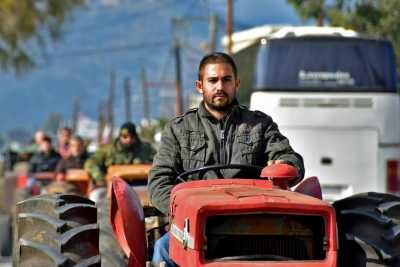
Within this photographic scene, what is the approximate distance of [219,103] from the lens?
8992 mm

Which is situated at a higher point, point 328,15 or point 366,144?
point 328,15

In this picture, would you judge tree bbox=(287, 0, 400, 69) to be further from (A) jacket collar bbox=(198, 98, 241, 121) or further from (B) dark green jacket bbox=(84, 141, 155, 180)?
(A) jacket collar bbox=(198, 98, 241, 121)

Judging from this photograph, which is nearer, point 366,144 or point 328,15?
point 366,144

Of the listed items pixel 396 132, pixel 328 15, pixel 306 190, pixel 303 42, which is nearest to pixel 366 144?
pixel 396 132

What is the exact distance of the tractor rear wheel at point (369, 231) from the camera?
322 inches

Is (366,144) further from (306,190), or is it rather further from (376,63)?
(306,190)

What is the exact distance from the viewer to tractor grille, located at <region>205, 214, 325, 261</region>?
775cm

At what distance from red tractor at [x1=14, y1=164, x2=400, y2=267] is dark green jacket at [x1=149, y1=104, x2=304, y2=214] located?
0.13 metres

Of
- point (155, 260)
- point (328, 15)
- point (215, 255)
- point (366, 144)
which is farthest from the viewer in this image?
point (328, 15)

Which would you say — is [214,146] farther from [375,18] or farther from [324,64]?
[375,18]

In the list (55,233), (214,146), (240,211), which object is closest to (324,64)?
(214,146)

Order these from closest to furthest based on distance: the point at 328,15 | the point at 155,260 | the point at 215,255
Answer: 1. the point at 215,255
2. the point at 155,260
3. the point at 328,15

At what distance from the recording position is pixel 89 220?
9.05m

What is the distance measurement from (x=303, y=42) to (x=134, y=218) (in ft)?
50.0
